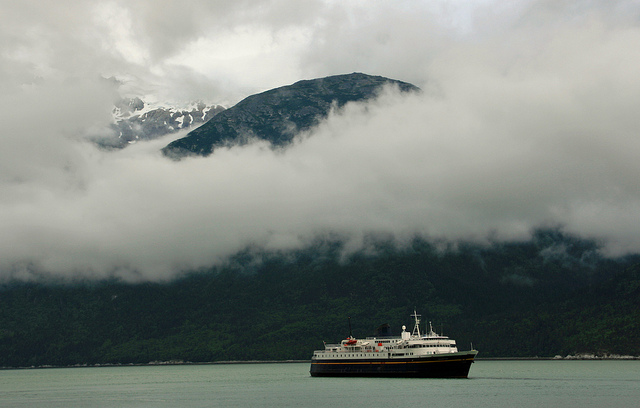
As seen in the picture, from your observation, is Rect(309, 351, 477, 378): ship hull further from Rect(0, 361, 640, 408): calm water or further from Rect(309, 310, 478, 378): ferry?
Rect(0, 361, 640, 408): calm water

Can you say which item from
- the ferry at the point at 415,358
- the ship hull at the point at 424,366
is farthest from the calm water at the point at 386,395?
the ferry at the point at 415,358

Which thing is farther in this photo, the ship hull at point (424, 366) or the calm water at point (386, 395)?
the ship hull at point (424, 366)

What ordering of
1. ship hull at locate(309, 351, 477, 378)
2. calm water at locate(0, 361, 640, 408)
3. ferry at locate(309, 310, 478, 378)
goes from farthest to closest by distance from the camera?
ferry at locate(309, 310, 478, 378), ship hull at locate(309, 351, 477, 378), calm water at locate(0, 361, 640, 408)

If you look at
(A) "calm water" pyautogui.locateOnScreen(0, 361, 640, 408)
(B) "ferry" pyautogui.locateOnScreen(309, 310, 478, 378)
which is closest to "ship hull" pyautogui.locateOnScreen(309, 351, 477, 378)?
(B) "ferry" pyautogui.locateOnScreen(309, 310, 478, 378)

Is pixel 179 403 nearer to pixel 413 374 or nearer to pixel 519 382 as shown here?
pixel 413 374

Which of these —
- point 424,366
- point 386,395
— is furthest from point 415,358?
point 386,395

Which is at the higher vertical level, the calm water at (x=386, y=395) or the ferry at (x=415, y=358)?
the ferry at (x=415, y=358)

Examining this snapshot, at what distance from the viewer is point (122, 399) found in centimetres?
17212

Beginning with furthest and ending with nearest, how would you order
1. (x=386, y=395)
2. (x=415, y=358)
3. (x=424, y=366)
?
1. (x=415, y=358)
2. (x=424, y=366)
3. (x=386, y=395)

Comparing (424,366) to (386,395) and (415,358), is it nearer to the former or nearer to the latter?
(415,358)

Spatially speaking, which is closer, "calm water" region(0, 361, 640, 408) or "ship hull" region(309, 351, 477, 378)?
"calm water" region(0, 361, 640, 408)

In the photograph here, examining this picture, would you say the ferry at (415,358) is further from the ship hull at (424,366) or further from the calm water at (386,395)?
the calm water at (386,395)

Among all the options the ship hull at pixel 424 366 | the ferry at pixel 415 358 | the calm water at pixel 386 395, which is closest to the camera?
the calm water at pixel 386 395

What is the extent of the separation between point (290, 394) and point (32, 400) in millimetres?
63875
